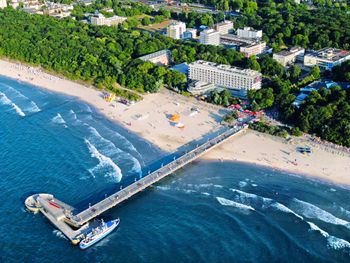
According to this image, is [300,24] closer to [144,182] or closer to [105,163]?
[105,163]

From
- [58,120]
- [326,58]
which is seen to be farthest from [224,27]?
[58,120]

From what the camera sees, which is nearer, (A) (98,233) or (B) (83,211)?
(A) (98,233)

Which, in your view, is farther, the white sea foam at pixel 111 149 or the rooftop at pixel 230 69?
the rooftop at pixel 230 69

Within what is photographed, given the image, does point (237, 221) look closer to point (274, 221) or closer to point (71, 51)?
point (274, 221)

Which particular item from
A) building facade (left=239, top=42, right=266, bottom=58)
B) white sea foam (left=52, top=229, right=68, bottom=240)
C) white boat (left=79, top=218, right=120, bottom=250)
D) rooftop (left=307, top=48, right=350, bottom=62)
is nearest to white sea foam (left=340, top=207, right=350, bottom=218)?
white boat (left=79, top=218, right=120, bottom=250)

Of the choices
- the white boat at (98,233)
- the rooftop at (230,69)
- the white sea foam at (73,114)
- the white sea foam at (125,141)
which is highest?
the rooftop at (230,69)

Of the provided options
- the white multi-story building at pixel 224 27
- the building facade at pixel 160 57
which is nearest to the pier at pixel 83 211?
the building facade at pixel 160 57

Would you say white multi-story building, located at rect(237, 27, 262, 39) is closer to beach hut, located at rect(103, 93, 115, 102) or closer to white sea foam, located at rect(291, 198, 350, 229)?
beach hut, located at rect(103, 93, 115, 102)

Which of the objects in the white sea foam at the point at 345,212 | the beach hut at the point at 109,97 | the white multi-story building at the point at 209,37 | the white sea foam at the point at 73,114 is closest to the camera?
the white sea foam at the point at 345,212

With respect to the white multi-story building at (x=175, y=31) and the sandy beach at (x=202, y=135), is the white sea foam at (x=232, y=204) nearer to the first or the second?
the sandy beach at (x=202, y=135)
